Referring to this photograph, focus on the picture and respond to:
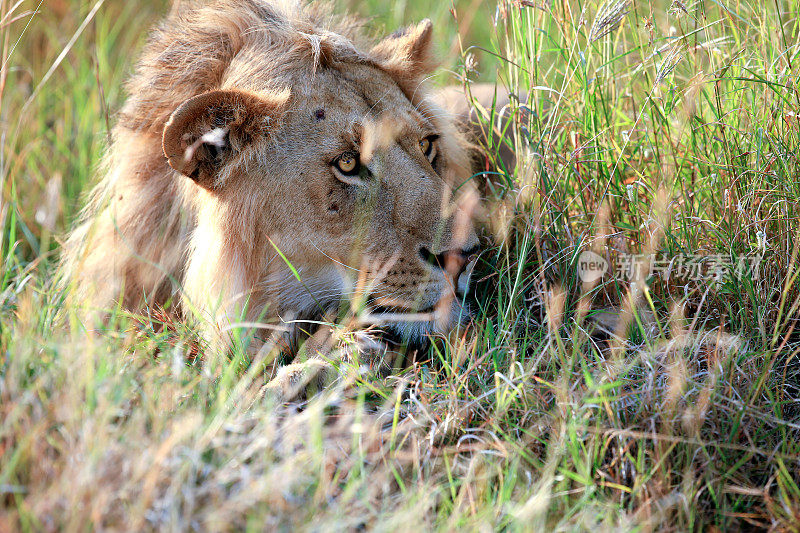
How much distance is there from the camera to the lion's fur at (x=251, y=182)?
262 cm

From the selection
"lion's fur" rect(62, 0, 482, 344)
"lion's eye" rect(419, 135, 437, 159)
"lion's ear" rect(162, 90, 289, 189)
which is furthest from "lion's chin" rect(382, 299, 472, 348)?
"lion's ear" rect(162, 90, 289, 189)

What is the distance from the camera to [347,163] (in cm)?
264

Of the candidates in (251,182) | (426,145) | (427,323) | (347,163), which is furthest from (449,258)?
(251,182)

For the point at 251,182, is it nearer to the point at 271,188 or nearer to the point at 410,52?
the point at 271,188

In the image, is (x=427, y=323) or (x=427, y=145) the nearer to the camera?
(x=427, y=323)

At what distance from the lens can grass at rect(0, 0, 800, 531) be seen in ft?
5.85

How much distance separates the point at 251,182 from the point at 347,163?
1.11 ft

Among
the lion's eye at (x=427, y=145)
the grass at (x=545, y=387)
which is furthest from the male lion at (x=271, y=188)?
the grass at (x=545, y=387)

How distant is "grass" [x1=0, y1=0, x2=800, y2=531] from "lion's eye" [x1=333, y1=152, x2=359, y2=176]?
64 cm

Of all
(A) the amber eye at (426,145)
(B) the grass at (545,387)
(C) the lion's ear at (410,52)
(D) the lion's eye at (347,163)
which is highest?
(C) the lion's ear at (410,52)

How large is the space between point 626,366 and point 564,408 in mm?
289

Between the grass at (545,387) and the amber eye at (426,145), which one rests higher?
the amber eye at (426,145)

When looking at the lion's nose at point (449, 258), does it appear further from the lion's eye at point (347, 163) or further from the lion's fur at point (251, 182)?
the lion's eye at point (347, 163)

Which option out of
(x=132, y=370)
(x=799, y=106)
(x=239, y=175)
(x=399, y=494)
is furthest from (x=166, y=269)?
(x=799, y=106)
